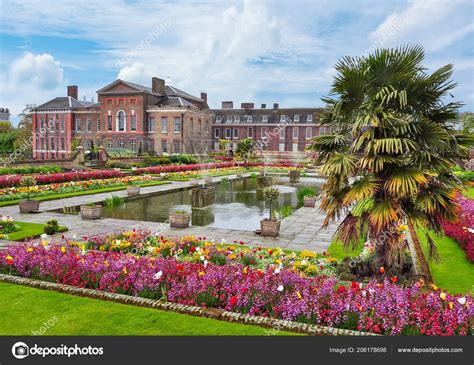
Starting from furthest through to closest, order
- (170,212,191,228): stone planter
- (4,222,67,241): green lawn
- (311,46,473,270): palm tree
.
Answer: (170,212,191,228): stone planter
(4,222,67,241): green lawn
(311,46,473,270): palm tree

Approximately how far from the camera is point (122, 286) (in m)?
6.49

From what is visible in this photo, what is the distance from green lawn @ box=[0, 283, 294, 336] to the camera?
5.18m

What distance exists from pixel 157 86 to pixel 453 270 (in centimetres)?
5455

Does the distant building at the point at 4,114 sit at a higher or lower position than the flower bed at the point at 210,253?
higher

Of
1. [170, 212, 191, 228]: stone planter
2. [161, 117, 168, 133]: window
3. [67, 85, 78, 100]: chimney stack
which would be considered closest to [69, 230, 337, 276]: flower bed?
[170, 212, 191, 228]: stone planter

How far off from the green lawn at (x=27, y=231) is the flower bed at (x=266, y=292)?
3.35 meters

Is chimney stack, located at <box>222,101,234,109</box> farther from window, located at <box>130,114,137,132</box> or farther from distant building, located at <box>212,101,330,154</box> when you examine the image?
window, located at <box>130,114,137,132</box>

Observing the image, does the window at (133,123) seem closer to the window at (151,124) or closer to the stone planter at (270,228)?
the window at (151,124)

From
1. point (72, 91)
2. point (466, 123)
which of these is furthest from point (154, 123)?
point (466, 123)

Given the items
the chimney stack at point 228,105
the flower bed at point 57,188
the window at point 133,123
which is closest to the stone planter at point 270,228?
the flower bed at point 57,188

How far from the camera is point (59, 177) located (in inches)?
913

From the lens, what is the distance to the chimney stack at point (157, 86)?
5753 centimetres
